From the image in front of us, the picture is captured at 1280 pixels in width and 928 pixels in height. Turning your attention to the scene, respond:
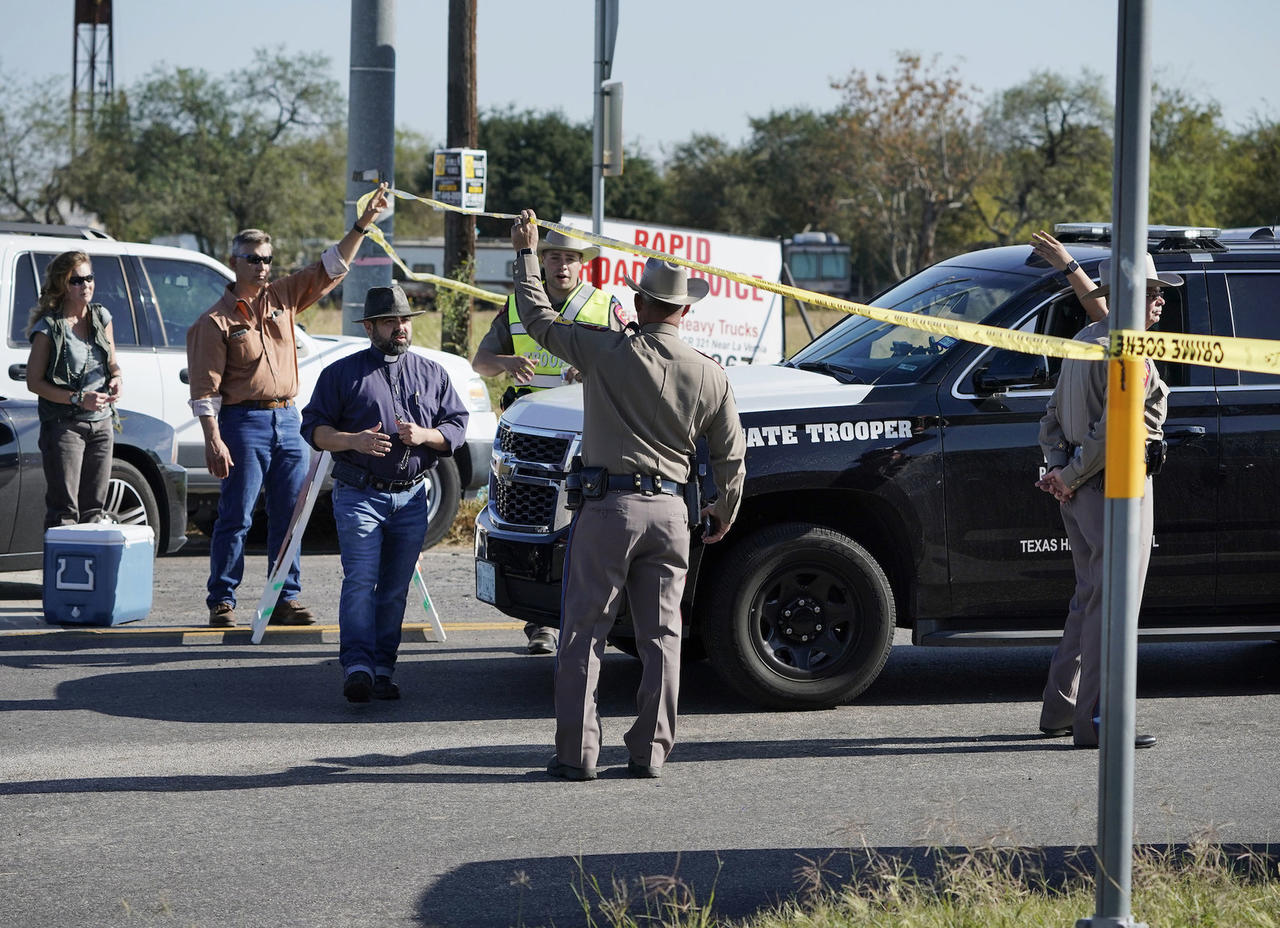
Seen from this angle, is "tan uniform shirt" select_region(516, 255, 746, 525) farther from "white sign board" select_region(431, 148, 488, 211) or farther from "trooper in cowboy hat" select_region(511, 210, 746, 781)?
"white sign board" select_region(431, 148, 488, 211)

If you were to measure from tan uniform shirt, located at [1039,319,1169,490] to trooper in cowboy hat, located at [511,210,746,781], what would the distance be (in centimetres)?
133

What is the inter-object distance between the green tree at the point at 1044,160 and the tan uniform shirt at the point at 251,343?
58.4m

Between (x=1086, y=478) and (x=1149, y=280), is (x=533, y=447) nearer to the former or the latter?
(x=1086, y=478)

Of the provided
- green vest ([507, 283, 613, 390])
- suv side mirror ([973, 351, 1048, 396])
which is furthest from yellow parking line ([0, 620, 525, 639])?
suv side mirror ([973, 351, 1048, 396])

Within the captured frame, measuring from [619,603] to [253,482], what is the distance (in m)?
3.12

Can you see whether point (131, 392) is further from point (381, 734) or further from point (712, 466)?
point (712, 466)

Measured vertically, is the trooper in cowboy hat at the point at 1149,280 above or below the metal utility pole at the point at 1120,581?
above

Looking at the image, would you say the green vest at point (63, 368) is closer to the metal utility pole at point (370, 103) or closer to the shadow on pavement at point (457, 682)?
the shadow on pavement at point (457, 682)

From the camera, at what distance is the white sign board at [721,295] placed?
13581mm

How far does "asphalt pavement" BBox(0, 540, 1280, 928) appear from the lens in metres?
4.64

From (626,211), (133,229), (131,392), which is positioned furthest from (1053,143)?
(131,392)

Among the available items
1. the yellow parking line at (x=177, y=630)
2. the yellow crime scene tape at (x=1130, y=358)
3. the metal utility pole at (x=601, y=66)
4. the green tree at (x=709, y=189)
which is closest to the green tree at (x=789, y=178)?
the green tree at (x=709, y=189)

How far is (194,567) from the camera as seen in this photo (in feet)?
34.4

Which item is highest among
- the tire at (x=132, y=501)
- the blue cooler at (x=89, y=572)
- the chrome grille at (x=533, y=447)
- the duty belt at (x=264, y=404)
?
the duty belt at (x=264, y=404)
